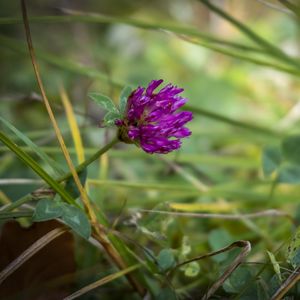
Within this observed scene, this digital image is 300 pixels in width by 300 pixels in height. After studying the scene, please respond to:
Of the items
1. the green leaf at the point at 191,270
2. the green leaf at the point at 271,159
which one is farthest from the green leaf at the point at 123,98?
the green leaf at the point at 271,159

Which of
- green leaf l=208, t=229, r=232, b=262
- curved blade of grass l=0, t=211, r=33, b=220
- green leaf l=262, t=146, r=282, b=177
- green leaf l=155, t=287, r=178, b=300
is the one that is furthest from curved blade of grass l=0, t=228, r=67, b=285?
green leaf l=262, t=146, r=282, b=177

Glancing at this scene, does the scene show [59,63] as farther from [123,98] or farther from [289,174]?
[289,174]

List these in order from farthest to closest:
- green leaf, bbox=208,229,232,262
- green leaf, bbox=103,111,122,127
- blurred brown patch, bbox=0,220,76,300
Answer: green leaf, bbox=208,229,232,262 < blurred brown patch, bbox=0,220,76,300 < green leaf, bbox=103,111,122,127

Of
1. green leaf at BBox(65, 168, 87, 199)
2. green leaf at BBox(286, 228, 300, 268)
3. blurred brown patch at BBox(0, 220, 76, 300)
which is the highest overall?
green leaf at BBox(65, 168, 87, 199)

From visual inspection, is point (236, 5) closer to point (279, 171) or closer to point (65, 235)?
point (279, 171)

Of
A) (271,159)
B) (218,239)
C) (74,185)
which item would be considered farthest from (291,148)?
(74,185)

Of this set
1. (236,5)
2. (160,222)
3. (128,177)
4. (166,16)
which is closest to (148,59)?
(166,16)

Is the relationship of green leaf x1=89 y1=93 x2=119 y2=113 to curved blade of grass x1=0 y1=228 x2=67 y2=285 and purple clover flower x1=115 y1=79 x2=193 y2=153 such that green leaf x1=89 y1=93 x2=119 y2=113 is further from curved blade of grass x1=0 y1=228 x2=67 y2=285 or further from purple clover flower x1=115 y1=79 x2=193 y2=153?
curved blade of grass x1=0 y1=228 x2=67 y2=285
